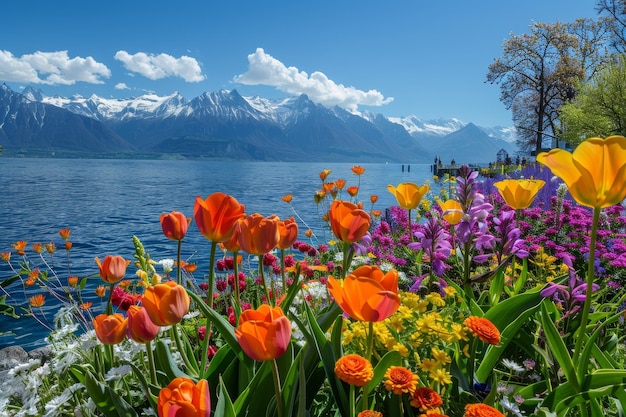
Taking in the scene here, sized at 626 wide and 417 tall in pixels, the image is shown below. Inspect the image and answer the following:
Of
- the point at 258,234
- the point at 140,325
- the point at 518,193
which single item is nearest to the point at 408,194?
the point at 518,193

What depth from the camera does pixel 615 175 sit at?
99 centimetres

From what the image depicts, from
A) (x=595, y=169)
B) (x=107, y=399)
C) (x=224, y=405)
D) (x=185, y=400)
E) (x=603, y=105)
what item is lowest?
(x=107, y=399)

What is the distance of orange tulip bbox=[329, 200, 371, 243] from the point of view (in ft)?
4.61

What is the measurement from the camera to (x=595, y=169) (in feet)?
3.33

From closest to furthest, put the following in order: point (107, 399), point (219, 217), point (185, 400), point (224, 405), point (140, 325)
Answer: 1. point (185, 400)
2. point (224, 405)
3. point (140, 325)
4. point (107, 399)
5. point (219, 217)

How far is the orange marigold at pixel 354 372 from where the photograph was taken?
2.89 feet

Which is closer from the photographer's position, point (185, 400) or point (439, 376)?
point (185, 400)

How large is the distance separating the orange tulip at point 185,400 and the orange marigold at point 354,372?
27 cm

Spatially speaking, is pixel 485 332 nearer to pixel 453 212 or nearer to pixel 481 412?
pixel 481 412

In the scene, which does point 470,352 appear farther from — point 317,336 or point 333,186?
point 333,186

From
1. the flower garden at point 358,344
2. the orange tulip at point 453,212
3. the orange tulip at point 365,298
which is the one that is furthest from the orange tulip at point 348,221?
the orange tulip at point 453,212

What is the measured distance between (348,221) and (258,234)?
30 cm

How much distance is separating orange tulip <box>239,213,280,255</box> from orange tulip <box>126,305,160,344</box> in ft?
1.14

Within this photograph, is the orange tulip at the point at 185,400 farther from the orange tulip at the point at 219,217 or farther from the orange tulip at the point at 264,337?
the orange tulip at the point at 219,217
